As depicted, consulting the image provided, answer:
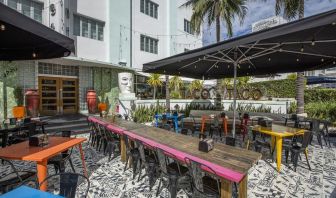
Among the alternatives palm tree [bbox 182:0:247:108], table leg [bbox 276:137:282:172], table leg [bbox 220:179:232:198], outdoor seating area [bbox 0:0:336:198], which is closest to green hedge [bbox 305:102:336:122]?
outdoor seating area [bbox 0:0:336:198]

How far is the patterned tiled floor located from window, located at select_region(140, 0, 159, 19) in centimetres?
1544

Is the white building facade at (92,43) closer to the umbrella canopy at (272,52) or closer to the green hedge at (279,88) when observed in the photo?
the umbrella canopy at (272,52)

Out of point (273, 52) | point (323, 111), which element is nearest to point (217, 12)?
point (273, 52)

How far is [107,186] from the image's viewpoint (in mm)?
4023

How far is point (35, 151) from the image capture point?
3340 mm

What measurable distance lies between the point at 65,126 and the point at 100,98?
5.14 metres

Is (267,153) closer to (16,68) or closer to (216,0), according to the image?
(216,0)

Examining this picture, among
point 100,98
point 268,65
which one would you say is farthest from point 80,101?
point 268,65

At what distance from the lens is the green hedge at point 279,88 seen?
52.5 feet

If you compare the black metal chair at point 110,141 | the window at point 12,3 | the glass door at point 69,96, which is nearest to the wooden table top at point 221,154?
the black metal chair at point 110,141

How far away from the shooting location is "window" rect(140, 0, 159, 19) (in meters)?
17.6

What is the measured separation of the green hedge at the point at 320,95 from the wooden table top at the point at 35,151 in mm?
15731

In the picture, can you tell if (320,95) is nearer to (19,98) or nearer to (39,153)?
(39,153)

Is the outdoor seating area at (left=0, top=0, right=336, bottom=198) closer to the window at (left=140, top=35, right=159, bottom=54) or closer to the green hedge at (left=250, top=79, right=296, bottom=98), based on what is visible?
the green hedge at (left=250, top=79, right=296, bottom=98)
